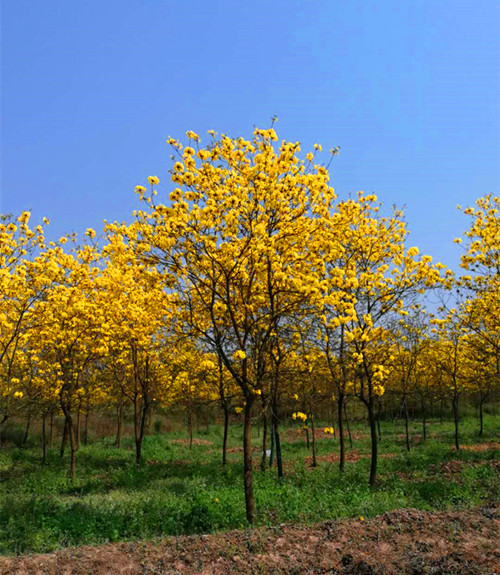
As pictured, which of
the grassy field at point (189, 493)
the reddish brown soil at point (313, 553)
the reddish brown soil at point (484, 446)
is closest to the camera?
the reddish brown soil at point (313, 553)

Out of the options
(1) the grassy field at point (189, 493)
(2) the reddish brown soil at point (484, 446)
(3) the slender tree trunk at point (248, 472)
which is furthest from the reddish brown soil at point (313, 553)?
(2) the reddish brown soil at point (484, 446)

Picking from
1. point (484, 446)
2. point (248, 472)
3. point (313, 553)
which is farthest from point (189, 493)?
point (484, 446)

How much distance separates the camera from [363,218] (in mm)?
12062

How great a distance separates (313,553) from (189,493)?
5441mm

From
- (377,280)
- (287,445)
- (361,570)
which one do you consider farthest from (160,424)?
(361,570)

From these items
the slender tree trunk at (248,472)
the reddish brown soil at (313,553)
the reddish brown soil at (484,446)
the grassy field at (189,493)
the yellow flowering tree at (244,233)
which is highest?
the yellow flowering tree at (244,233)

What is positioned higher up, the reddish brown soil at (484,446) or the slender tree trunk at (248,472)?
the slender tree trunk at (248,472)

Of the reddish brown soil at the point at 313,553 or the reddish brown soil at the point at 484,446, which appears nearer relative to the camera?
the reddish brown soil at the point at 313,553

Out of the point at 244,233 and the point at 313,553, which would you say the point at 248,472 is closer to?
the point at 313,553

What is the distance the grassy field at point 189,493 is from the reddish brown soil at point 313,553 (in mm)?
1060

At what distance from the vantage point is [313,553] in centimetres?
637

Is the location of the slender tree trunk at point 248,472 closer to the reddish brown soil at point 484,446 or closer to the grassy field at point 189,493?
the grassy field at point 189,493

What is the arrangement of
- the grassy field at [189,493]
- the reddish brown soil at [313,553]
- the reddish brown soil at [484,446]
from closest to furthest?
the reddish brown soil at [313,553] → the grassy field at [189,493] → the reddish brown soil at [484,446]

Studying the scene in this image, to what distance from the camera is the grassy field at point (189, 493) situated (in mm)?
8469
